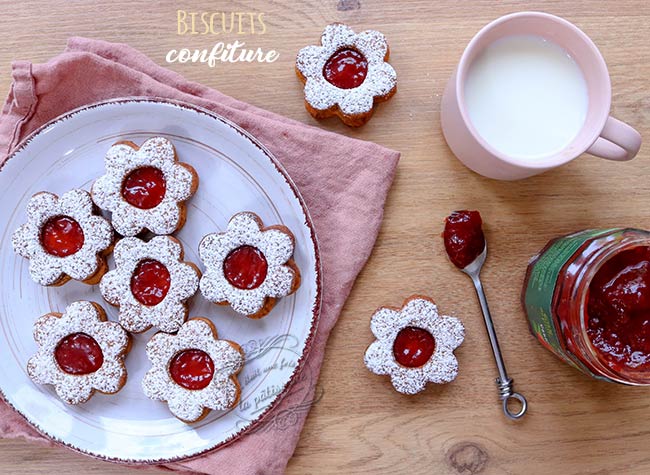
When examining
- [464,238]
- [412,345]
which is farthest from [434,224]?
[412,345]

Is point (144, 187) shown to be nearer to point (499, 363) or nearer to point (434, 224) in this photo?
point (434, 224)

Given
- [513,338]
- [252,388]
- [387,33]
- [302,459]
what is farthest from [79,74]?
[513,338]

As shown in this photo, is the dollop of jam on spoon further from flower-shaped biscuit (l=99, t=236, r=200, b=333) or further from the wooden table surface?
flower-shaped biscuit (l=99, t=236, r=200, b=333)

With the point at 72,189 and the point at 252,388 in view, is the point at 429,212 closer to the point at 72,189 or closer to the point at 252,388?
the point at 252,388

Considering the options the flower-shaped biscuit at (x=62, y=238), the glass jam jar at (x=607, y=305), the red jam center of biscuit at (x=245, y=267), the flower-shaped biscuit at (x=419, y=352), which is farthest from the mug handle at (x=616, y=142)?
the flower-shaped biscuit at (x=62, y=238)

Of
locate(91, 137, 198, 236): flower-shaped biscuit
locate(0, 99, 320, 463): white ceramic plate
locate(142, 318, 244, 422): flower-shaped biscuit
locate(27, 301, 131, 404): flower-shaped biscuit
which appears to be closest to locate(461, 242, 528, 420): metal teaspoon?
locate(0, 99, 320, 463): white ceramic plate

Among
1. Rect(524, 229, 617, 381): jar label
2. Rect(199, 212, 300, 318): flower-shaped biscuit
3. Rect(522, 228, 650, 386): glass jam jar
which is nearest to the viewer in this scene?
Rect(522, 228, 650, 386): glass jam jar
